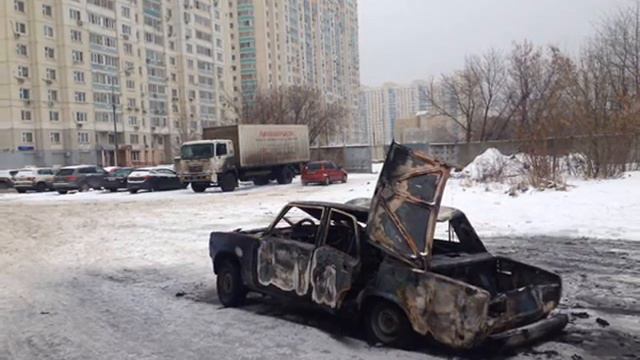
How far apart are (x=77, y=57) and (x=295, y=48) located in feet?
203

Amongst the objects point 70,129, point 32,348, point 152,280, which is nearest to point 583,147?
point 152,280

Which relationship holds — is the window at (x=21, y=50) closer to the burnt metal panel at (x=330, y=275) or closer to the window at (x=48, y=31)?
the window at (x=48, y=31)

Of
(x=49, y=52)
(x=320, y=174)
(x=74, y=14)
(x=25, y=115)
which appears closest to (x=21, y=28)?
(x=49, y=52)

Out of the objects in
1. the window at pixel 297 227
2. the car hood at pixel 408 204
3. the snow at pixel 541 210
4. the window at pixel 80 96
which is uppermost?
the window at pixel 80 96

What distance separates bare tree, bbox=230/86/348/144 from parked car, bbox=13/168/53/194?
93.5 feet

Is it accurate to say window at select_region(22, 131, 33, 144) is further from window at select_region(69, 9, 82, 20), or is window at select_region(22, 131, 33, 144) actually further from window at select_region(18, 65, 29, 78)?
window at select_region(69, 9, 82, 20)

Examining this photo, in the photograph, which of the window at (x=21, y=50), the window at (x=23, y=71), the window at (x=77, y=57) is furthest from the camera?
the window at (x=77, y=57)

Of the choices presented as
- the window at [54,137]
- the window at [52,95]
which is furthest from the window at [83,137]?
the window at [52,95]

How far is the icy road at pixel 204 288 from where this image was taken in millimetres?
6375

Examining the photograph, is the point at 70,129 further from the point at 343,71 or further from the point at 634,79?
the point at 343,71

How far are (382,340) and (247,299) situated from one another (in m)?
2.84

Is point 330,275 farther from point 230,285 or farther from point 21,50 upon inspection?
point 21,50

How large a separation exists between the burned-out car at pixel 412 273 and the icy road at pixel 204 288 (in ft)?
1.04

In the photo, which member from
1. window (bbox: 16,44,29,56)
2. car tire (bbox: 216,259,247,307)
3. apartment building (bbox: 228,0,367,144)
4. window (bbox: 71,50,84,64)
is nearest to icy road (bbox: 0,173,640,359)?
car tire (bbox: 216,259,247,307)
